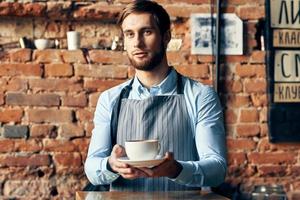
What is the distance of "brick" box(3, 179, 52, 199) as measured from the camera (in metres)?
2.80

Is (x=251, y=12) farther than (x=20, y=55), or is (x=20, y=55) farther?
(x=251, y=12)

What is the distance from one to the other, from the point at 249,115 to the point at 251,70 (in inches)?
8.5

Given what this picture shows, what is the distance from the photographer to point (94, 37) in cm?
293

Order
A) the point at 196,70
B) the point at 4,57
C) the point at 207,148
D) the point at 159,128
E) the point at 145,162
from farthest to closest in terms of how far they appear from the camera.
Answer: the point at 196,70, the point at 4,57, the point at 159,128, the point at 207,148, the point at 145,162

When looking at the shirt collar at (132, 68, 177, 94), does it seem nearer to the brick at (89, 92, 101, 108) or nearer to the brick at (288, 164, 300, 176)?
the brick at (89, 92, 101, 108)

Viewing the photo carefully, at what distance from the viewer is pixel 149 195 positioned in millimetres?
1617

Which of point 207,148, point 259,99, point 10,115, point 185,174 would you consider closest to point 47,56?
point 10,115

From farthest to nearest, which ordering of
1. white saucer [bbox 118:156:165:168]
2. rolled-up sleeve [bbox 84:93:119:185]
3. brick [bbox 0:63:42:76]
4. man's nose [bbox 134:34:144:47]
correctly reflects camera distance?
brick [bbox 0:63:42:76]
man's nose [bbox 134:34:144:47]
rolled-up sleeve [bbox 84:93:119:185]
white saucer [bbox 118:156:165:168]

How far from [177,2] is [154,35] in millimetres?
1095

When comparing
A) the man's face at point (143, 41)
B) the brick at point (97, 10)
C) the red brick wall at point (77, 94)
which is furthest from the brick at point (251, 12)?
the man's face at point (143, 41)

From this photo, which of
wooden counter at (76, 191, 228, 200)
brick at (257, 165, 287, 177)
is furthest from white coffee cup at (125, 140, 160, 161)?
brick at (257, 165, 287, 177)

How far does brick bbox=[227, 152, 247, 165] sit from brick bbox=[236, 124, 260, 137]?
0.31ft

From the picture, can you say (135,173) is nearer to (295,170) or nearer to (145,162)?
(145,162)

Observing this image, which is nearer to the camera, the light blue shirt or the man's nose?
the light blue shirt
